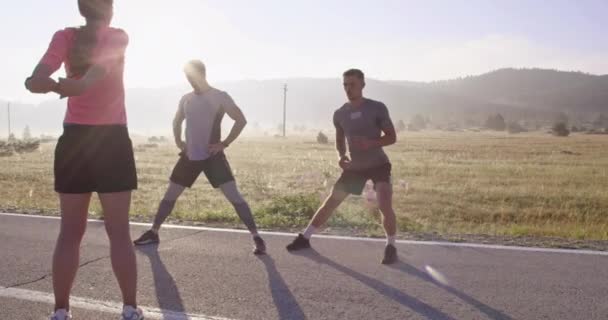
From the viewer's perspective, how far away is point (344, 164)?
552cm

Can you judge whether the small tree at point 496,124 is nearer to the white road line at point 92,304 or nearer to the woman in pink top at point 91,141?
the white road line at point 92,304

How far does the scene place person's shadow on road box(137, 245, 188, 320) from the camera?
11.9 feet

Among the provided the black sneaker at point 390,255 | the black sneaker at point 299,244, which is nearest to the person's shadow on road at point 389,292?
the black sneaker at point 299,244

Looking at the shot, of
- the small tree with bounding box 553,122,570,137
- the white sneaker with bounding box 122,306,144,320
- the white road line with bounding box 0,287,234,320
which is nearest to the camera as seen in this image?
Result: the white sneaker with bounding box 122,306,144,320

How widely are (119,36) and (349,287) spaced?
2.51 metres

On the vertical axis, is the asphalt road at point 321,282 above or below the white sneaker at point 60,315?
below

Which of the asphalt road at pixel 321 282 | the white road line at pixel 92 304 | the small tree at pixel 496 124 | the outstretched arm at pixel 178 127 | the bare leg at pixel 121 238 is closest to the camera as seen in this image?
the bare leg at pixel 121 238

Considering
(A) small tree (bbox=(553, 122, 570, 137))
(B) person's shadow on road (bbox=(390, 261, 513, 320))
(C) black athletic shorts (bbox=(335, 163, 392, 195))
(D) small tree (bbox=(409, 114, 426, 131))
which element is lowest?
(D) small tree (bbox=(409, 114, 426, 131))

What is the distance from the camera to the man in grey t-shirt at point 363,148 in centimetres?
521

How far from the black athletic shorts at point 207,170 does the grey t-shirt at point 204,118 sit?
85mm

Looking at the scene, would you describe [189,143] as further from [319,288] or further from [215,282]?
[319,288]

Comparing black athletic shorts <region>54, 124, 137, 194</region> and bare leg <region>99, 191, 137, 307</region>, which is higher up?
black athletic shorts <region>54, 124, 137, 194</region>

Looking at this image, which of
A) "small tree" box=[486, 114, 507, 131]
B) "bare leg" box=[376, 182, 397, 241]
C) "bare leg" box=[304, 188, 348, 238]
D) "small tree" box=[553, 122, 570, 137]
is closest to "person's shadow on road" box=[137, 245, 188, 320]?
"bare leg" box=[304, 188, 348, 238]

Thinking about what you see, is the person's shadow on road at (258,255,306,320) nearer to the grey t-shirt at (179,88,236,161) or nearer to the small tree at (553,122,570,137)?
the grey t-shirt at (179,88,236,161)
